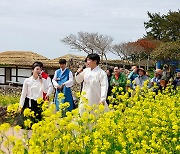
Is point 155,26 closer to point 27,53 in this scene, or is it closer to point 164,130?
point 27,53

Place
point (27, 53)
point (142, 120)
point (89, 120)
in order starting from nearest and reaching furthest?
point (89, 120), point (142, 120), point (27, 53)

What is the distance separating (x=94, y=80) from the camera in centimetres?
739

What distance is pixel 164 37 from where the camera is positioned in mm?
49406

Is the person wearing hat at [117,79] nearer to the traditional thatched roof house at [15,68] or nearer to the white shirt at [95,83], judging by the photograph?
the white shirt at [95,83]

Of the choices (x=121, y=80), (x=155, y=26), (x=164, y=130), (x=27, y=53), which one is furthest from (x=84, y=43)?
(x=164, y=130)

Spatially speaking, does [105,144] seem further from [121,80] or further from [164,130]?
[121,80]

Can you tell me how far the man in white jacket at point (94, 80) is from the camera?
7246mm

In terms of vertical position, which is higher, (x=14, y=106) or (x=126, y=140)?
(x=14, y=106)

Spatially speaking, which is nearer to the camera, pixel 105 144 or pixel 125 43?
pixel 105 144

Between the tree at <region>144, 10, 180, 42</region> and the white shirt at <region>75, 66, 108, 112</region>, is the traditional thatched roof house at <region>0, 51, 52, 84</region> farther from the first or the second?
the tree at <region>144, 10, 180, 42</region>

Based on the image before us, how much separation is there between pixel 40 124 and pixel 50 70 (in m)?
21.4

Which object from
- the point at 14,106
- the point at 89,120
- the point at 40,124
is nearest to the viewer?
the point at 40,124

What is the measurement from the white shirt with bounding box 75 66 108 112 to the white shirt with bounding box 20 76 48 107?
2.26 feet

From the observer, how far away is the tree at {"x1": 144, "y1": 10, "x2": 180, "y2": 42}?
47906 mm
